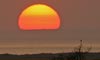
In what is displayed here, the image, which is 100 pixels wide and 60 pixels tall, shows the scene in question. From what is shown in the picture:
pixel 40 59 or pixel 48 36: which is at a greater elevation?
pixel 48 36

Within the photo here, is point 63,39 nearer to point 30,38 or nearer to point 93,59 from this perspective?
point 30,38

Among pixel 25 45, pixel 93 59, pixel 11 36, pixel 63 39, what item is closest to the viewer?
pixel 93 59

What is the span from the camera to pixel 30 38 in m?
9.97

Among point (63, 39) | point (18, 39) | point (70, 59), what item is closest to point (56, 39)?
point (63, 39)

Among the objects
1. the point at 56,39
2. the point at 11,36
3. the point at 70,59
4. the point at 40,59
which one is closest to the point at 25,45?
the point at 11,36

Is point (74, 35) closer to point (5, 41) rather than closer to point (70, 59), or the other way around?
→ point (5, 41)

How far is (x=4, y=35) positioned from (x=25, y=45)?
959 mm

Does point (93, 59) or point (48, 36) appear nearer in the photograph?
point (93, 59)

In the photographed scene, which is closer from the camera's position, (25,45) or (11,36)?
(25,45)

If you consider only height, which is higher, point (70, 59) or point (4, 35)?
point (4, 35)

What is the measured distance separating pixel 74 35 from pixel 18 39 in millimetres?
1468

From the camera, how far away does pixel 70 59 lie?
3.20 meters

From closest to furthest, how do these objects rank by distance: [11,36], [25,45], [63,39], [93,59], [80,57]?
[80,57] < [93,59] < [25,45] < [11,36] < [63,39]

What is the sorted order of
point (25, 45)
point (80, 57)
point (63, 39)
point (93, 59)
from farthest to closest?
1. point (63, 39)
2. point (25, 45)
3. point (93, 59)
4. point (80, 57)
